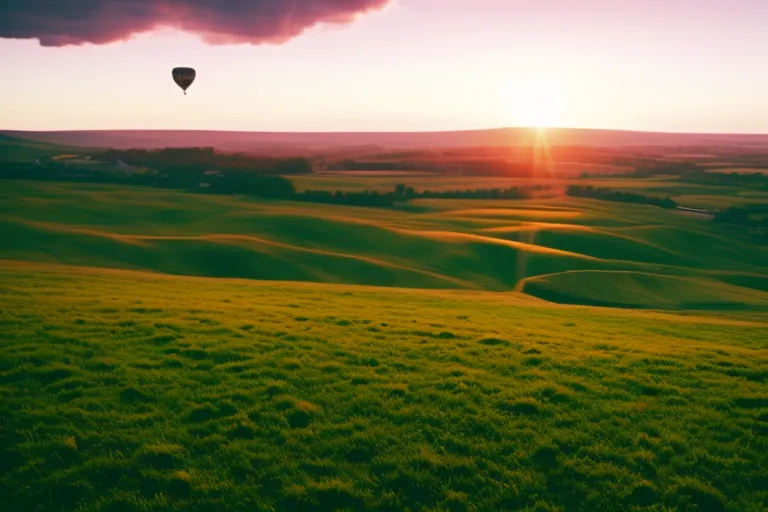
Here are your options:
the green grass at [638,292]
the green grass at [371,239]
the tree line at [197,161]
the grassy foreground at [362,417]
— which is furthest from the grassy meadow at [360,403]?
the tree line at [197,161]

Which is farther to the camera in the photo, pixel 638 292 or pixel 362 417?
pixel 638 292

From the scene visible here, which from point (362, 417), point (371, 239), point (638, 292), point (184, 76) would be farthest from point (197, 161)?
point (362, 417)

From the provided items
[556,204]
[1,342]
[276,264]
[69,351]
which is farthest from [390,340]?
[556,204]

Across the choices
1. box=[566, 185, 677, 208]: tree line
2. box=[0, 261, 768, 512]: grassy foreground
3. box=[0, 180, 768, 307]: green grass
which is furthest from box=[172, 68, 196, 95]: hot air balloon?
box=[566, 185, 677, 208]: tree line

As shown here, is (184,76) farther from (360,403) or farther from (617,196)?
(617,196)

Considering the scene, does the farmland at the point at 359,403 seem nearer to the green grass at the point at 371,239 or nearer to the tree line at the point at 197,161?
the green grass at the point at 371,239

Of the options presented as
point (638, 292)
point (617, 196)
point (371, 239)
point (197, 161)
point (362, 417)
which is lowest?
point (638, 292)
